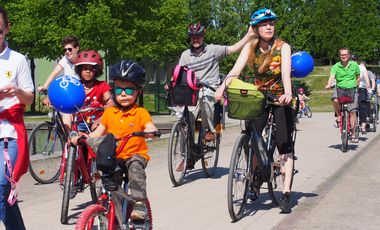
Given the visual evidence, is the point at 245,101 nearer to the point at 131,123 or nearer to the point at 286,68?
the point at 286,68

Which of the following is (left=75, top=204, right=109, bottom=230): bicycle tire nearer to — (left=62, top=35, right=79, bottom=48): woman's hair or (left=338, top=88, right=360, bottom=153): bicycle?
(left=62, top=35, right=79, bottom=48): woman's hair

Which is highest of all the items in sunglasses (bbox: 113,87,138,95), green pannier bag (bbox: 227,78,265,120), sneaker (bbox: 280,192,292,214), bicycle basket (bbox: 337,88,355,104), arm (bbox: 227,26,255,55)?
arm (bbox: 227,26,255,55)

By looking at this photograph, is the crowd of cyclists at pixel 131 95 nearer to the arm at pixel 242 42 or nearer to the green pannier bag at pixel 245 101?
the arm at pixel 242 42

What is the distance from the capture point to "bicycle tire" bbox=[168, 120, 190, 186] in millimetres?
9141

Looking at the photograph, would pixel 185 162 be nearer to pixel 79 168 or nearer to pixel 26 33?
pixel 79 168

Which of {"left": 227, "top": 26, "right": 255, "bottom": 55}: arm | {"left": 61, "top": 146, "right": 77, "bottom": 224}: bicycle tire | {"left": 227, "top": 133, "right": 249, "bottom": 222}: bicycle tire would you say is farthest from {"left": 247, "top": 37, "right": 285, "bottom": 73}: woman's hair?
{"left": 61, "top": 146, "right": 77, "bottom": 224}: bicycle tire

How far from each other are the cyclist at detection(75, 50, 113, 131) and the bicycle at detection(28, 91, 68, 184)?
5.75 ft

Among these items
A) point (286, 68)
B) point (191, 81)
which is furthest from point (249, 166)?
point (191, 81)

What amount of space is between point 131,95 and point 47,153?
15.5ft

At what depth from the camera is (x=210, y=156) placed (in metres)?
10.1

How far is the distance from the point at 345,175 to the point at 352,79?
438 centimetres

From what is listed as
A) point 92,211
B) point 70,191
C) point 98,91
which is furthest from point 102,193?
point 98,91

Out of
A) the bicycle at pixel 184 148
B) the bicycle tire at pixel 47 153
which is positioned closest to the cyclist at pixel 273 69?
the bicycle at pixel 184 148

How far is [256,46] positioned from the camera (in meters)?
7.48
